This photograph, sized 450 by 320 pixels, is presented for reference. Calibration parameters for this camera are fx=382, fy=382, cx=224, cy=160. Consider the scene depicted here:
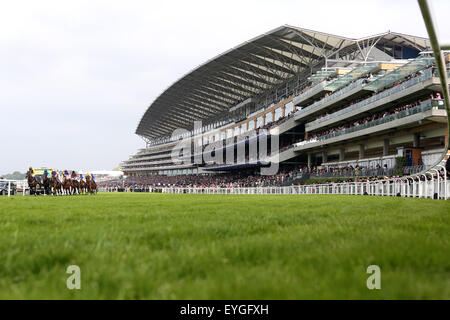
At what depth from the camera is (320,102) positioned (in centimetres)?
4809

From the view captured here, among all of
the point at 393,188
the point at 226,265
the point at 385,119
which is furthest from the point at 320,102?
the point at 226,265

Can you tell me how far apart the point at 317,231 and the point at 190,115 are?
96427mm

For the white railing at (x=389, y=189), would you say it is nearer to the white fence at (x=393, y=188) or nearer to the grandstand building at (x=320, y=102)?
the white fence at (x=393, y=188)

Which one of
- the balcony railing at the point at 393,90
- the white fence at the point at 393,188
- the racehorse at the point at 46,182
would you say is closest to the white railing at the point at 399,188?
the white fence at the point at 393,188

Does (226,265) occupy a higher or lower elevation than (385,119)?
lower

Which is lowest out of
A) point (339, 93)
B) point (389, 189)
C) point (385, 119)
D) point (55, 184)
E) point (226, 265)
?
point (389, 189)

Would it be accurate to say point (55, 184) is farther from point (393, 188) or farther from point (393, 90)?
point (393, 90)

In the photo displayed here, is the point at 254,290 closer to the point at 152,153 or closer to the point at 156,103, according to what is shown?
the point at 156,103

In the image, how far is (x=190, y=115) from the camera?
99125 mm

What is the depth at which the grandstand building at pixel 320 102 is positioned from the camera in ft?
107

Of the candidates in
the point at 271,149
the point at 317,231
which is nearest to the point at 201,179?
the point at 271,149

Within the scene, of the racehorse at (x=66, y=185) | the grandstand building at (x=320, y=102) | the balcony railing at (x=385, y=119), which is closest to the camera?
the racehorse at (x=66, y=185)

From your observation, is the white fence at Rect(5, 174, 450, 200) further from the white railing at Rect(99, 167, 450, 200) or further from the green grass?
the green grass
